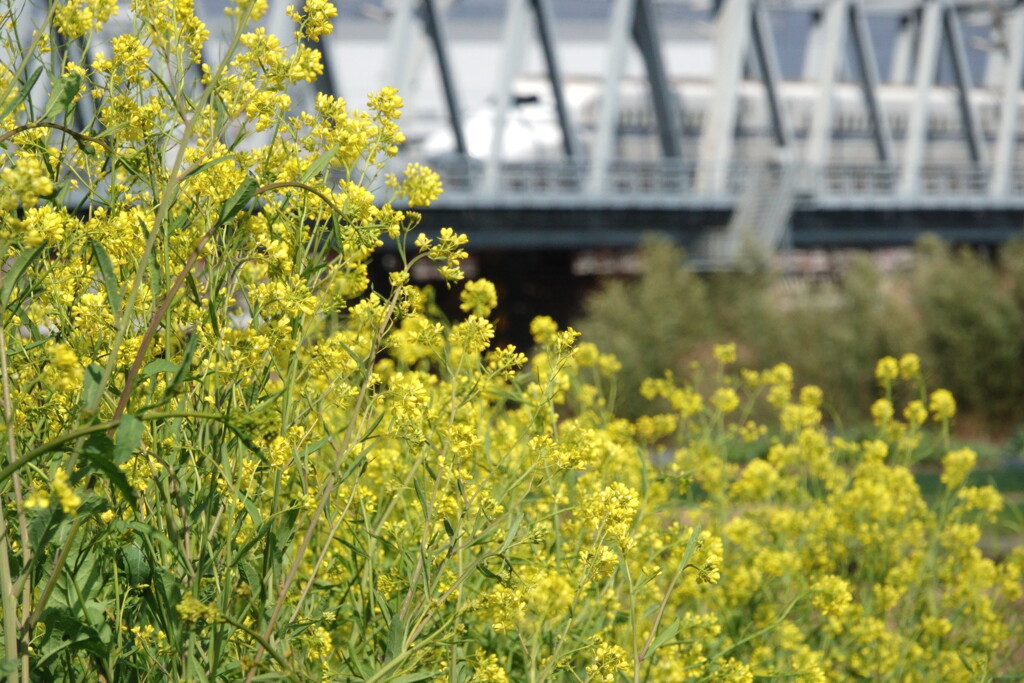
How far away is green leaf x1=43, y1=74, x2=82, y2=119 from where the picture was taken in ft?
6.55

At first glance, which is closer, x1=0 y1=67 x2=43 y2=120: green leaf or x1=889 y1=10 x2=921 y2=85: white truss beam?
x1=0 y1=67 x2=43 y2=120: green leaf

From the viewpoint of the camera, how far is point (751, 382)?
15.9 ft

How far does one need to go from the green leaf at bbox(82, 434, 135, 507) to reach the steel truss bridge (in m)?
18.1

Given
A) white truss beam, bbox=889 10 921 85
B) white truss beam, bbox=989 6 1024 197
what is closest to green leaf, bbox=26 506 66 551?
white truss beam, bbox=989 6 1024 197

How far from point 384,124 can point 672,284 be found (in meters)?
16.2

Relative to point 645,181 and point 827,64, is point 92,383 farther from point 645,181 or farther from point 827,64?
point 827,64

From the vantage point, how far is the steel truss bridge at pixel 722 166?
22250 millimetres

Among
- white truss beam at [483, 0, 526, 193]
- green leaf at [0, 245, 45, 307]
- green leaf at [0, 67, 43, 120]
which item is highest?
white truss beam at [483, 0, 526, 193]

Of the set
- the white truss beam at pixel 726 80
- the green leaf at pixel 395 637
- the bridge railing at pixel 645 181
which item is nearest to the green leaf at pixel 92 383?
the green leaf at pixel 395 637

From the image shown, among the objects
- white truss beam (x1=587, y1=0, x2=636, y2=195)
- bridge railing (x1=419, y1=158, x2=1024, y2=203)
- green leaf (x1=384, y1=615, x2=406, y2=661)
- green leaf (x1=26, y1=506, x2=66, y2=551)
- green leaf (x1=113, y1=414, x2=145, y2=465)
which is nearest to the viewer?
green leaf (x1=113, y1=414, x2=145, y2=465)

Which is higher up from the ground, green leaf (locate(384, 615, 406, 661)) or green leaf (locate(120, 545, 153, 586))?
green leaf (locate(120, 545, 153, 586))

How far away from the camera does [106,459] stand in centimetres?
155

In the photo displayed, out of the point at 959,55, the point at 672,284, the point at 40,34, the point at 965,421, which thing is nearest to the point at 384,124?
the point at 40,34

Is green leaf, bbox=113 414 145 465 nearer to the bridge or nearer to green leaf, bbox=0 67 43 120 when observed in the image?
green leaf, bbox=0 67 43 120
